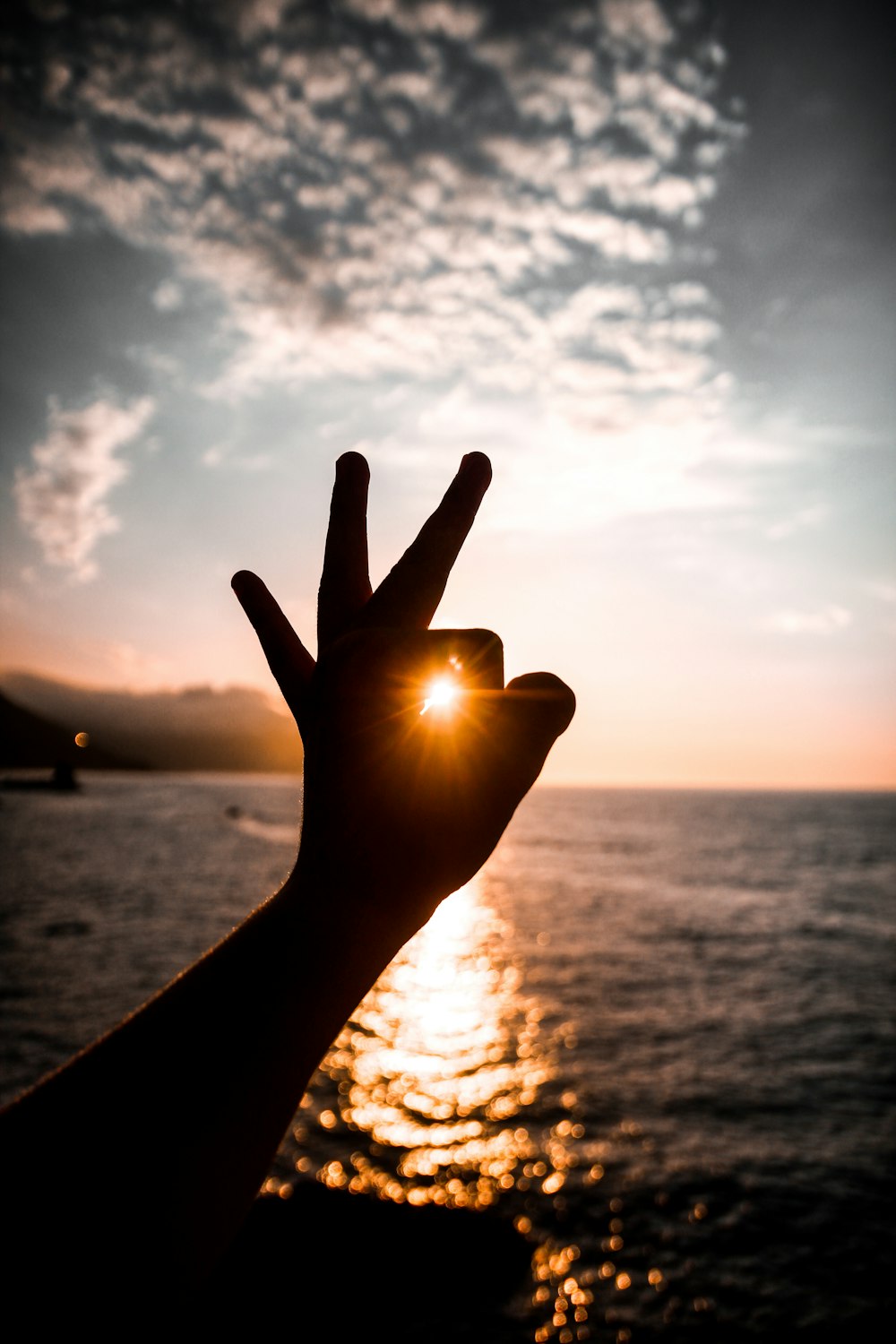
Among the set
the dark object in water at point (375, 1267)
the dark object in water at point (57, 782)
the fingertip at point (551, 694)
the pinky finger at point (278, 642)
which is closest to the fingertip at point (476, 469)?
the fingertip at point (551, 694)

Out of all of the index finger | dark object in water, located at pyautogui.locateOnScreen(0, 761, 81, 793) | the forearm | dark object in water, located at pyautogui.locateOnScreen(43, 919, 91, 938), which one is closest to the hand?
the index finger

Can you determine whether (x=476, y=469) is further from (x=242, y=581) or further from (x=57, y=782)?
(x=57, y=782)

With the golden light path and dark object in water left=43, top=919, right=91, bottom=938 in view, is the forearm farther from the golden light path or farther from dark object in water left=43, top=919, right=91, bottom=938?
dark object in water left=43, top=919, right=91, bottom=938

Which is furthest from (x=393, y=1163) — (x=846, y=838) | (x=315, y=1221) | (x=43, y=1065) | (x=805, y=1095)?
(x=846, y=838)

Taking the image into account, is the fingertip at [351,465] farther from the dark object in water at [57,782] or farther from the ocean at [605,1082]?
the dark object in water at [57,782]

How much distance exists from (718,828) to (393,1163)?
4686 inches

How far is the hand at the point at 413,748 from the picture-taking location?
5.51ft

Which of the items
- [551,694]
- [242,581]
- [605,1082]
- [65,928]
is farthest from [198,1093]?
[65,928]

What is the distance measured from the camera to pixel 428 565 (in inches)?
72.9

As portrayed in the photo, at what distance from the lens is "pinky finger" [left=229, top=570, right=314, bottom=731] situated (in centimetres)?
209

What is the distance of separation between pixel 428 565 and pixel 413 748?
1.58 feet

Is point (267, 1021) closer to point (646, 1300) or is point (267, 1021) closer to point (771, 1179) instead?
point (646, 1300)

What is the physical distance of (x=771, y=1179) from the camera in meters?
12.8

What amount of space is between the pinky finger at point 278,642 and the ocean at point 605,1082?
10.6m
